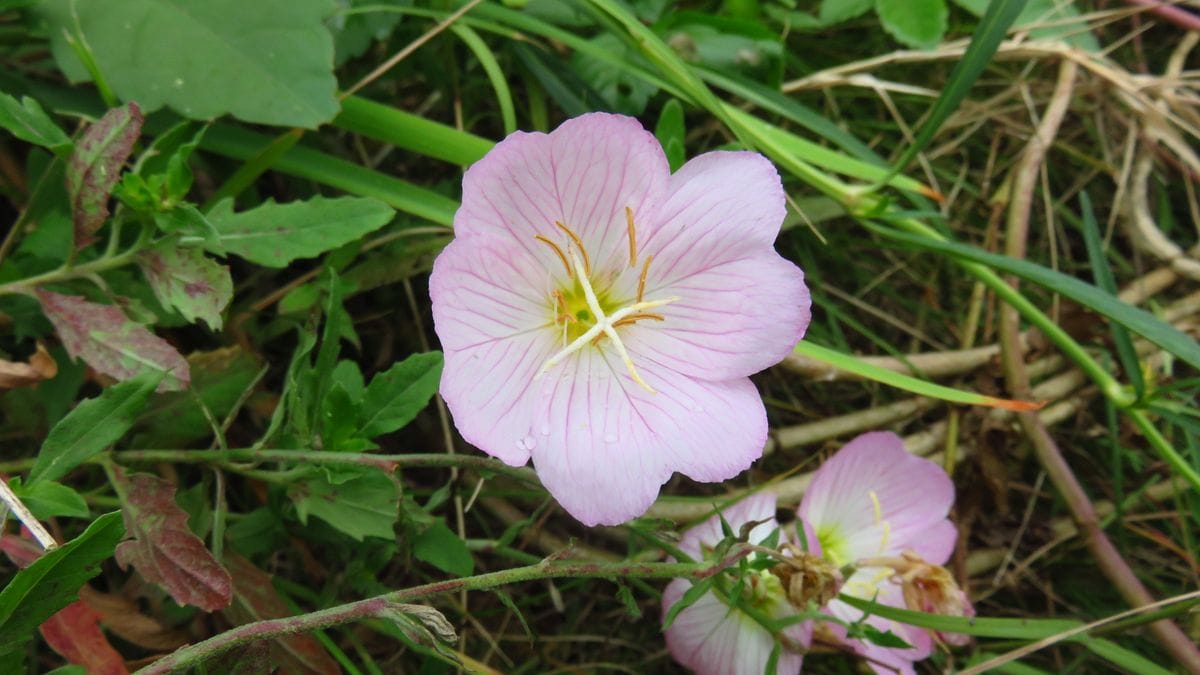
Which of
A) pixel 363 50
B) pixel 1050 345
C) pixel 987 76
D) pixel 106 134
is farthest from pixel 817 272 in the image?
pixel 106 134

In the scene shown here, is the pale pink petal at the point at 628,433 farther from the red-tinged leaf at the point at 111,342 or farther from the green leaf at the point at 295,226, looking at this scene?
the red-tinged leaf at the point at 111,342

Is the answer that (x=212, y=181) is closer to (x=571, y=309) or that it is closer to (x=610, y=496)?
(x=571, y=309)

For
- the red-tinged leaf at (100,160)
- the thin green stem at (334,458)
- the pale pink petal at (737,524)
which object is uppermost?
the red-tinged leaf at (100,160)

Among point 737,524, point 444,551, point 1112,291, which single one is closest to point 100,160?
point 444,551

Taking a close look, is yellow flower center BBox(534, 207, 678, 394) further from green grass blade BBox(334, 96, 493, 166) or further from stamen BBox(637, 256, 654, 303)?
green grass blade BBox(334, 96, 493, 166)

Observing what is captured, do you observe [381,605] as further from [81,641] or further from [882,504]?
[882,504]

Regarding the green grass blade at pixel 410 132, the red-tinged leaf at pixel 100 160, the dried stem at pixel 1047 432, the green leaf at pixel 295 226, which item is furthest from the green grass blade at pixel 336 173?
the dried stem at pixel 1047 432
